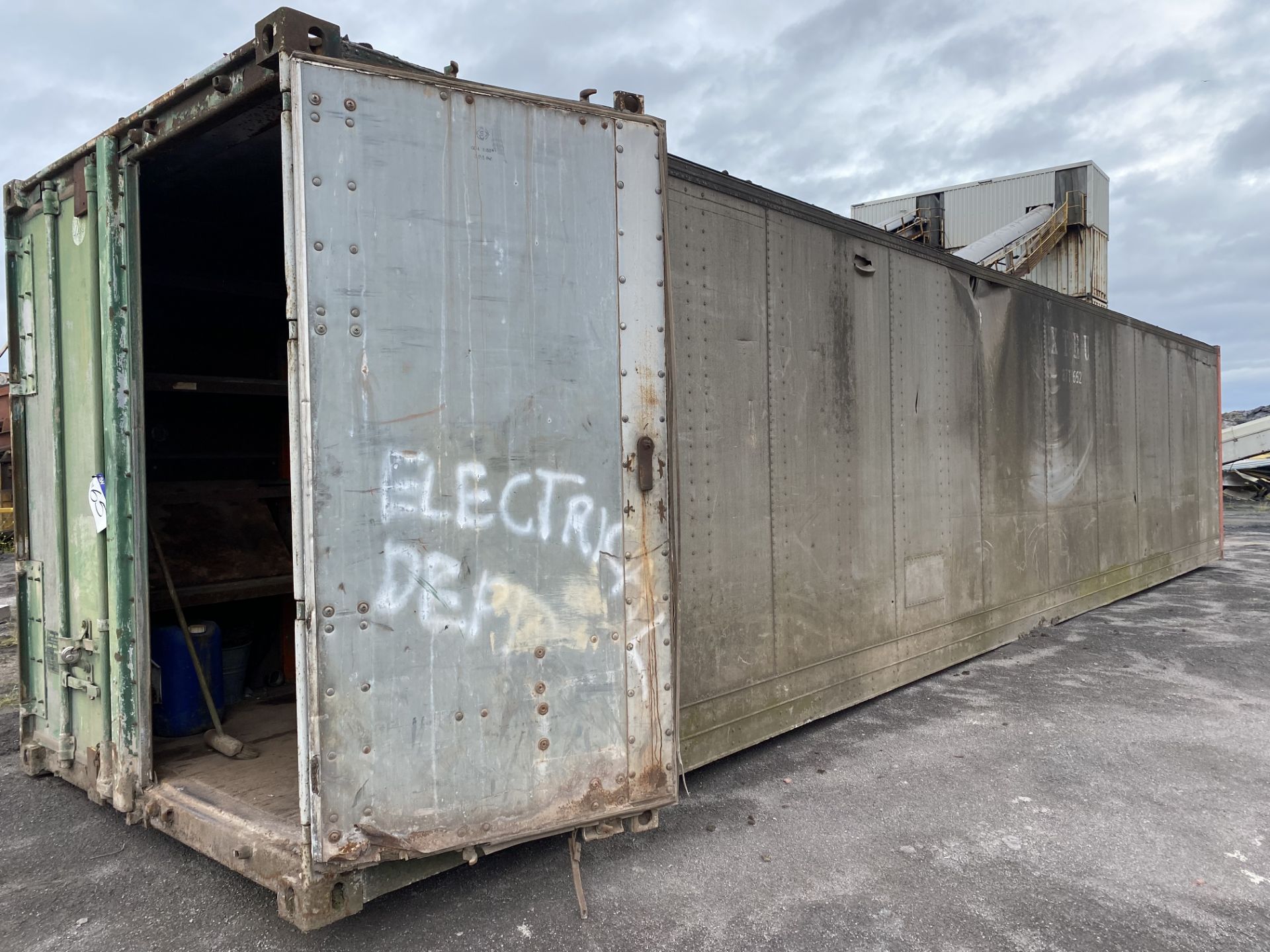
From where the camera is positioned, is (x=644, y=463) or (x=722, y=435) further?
(x=722, y=435)

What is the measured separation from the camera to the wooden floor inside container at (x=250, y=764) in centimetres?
329

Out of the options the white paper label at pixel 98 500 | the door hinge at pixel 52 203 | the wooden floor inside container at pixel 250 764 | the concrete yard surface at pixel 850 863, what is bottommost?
the concrete yard surface at pixel 850 863

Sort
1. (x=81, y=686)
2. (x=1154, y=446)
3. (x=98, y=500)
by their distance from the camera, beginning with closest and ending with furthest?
(x=98, y=500)
(x=81, y=686)
(x=1154, y=446)

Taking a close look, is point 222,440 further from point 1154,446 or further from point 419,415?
point 1154,446

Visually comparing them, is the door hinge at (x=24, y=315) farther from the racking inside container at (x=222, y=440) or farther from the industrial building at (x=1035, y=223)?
the industrial building at (x=1035, y=223)

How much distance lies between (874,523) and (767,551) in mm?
1134

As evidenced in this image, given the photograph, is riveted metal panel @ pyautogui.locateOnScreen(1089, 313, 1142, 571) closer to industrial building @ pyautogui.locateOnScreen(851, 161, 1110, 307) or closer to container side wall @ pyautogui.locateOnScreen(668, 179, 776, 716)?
industrial building @ pyautogui.locateOnScreen(851, 161, 1110, 307)

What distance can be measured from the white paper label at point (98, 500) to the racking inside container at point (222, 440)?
773mm

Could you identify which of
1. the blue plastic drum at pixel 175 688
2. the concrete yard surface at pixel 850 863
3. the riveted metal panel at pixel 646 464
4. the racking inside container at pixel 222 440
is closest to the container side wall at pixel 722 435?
the concrete yard surface at pixel 850 863

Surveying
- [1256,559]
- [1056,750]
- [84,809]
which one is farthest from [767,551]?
[1256,559]

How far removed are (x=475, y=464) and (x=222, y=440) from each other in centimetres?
349

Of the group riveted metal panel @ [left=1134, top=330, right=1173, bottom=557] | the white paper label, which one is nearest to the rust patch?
the white paper label

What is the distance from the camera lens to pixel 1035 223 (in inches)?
549

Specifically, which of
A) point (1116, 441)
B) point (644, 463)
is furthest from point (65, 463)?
point (1116, 441)
